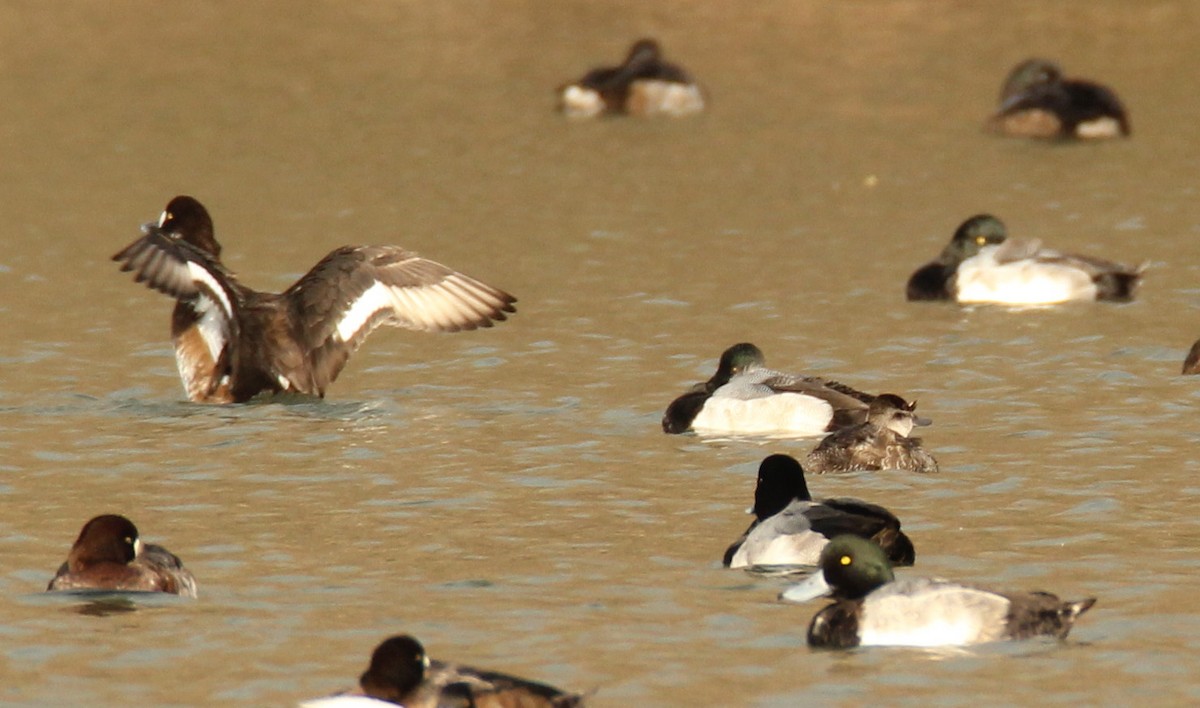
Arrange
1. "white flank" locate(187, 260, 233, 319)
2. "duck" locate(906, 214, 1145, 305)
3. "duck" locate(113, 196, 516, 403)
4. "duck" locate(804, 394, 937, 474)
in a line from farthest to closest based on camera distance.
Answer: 1. "duck" locate(906, 214, 1145, 305)
2. "duck" locate(113, 196, 516, 403)
3. "white flank" locate(187, 260, 233, 319)
4. "duck" locate(804, 394, 937, 474)

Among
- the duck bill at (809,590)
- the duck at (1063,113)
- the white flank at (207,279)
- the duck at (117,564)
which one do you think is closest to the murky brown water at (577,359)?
the duck bill at (809,590)

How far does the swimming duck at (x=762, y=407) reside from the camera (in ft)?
46.6

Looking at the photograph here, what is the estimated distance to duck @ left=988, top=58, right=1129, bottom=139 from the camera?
90.3 feet

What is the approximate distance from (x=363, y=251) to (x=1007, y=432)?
4.33 metres

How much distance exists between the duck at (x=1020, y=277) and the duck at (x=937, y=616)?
31.0 feet

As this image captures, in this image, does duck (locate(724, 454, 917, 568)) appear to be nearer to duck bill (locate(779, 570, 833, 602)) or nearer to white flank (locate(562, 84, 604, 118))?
duck bill (locate(779, 570, 833, 602))

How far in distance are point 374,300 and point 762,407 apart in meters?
2.79

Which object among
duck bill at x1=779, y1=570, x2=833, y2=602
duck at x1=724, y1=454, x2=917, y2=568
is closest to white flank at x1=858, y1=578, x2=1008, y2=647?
duck bill at x1=779, y1=570, x2=833, y2=602

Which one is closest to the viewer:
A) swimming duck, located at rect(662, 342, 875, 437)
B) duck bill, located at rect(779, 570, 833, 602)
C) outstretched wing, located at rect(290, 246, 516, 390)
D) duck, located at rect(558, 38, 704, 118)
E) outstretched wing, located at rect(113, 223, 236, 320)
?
duck bill, located at rect(779, 570, 833, 602)

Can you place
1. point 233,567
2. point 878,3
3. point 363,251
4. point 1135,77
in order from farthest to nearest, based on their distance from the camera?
point 878,3 → point 1135,77 → point 363,251 → point 233,567

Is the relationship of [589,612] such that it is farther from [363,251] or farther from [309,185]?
[309,185]

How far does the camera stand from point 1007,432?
14070 millimetres

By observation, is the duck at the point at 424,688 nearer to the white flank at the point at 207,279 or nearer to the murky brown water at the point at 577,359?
the murky brown water at the point at 577,359

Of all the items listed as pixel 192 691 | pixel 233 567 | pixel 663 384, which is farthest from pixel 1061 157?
pixel 192 691
